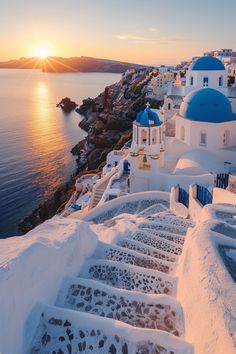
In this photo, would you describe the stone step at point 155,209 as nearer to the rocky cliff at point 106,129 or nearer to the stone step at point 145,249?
the stone step at point 145,249

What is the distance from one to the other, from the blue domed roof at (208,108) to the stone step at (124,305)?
11.5 metres

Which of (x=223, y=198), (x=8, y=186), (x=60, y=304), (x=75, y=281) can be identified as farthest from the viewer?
(x=8, y=186)

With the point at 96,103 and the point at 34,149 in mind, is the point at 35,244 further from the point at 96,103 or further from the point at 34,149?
the point at 96,103

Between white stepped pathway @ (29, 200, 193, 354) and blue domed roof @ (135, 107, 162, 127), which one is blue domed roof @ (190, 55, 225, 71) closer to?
blue domed roof @ (135, 107, 162, 127)

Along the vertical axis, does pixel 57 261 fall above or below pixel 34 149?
above

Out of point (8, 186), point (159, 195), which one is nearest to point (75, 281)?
point (159, 195)

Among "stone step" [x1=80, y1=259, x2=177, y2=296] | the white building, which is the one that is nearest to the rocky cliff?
the white building

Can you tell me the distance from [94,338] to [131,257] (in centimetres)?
198

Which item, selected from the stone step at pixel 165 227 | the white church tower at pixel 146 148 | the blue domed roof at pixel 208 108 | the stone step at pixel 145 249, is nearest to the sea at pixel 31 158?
the white church tower at pixel 146 148

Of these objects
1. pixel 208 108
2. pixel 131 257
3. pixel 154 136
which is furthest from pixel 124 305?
pixel 208 108

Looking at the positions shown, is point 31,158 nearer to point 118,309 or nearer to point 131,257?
point 131,257

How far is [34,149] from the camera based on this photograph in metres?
41.3

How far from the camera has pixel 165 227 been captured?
7.11 m

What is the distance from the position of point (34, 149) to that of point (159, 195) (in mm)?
31634
